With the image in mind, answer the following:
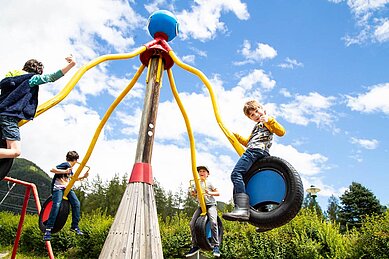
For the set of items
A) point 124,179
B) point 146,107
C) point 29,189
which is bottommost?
point 29,189

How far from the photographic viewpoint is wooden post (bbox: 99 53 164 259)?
3836 millimetres

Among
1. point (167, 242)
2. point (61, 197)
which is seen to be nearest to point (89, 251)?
point (167, 242)

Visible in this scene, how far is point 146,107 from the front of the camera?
484 centimetres

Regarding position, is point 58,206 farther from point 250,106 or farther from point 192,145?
point 250,106

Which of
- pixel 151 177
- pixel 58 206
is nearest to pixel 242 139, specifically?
pixel 151 177

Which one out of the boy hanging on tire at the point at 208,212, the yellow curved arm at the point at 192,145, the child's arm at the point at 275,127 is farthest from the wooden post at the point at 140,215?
the child's arm at the point at 275,127

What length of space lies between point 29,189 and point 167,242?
9019mm

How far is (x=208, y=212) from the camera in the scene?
4949mm

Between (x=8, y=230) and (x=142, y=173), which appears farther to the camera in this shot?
(x=8, y=230)

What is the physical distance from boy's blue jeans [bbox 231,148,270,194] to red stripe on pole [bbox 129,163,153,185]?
3.47 ft

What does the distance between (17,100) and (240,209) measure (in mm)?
2459

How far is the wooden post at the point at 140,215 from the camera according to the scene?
3836mm

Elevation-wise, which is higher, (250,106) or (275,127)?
(250,106)

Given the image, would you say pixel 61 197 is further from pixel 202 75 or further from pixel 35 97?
pixel 202 75
